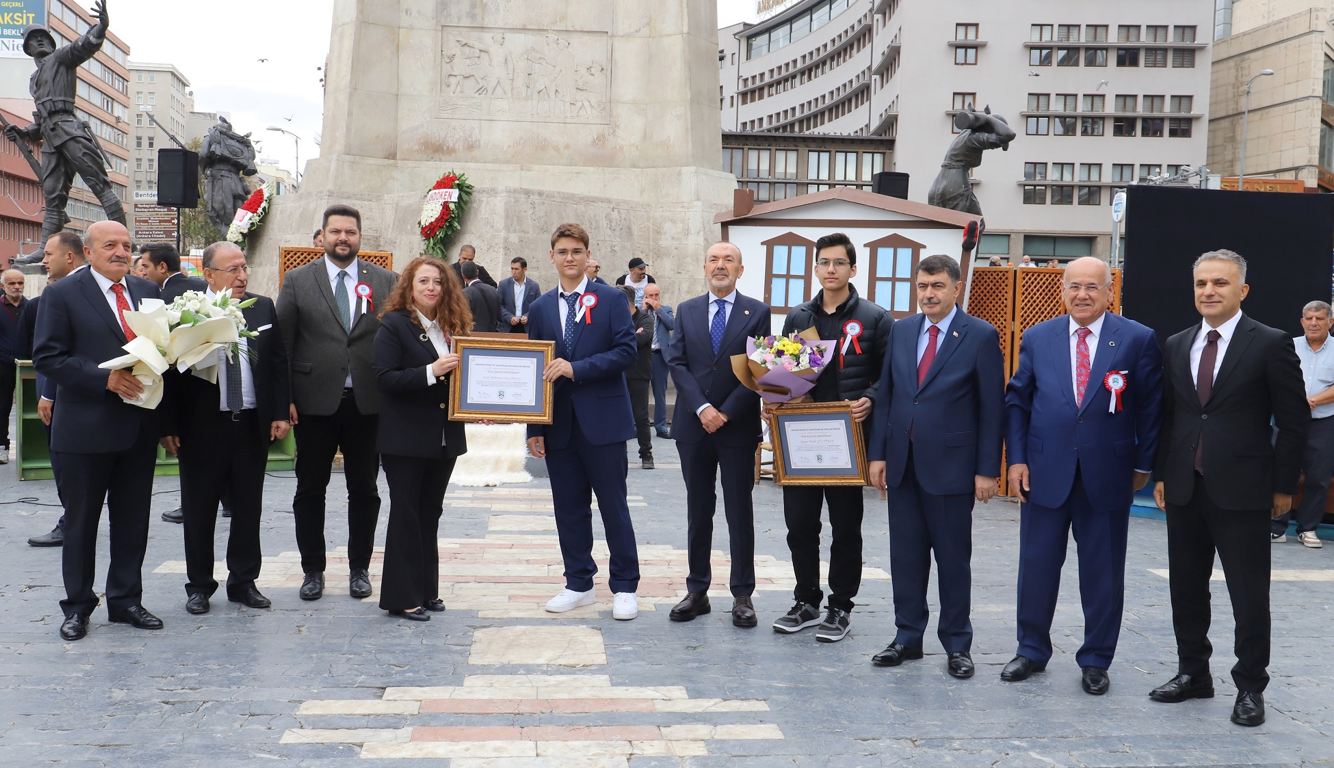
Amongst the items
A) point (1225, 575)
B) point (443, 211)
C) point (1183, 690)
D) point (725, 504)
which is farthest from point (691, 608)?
point (443, 211)

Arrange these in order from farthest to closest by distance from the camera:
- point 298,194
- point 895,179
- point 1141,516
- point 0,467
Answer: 1. point 298,194
2. point 895,179
3. point 0,467
4. point 1141,516

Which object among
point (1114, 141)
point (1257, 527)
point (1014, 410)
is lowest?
point (1257, 527)

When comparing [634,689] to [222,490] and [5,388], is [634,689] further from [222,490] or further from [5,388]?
[5,388]

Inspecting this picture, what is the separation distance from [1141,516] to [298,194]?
1286cm

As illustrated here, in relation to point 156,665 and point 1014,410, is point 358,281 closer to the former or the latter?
point 156,665

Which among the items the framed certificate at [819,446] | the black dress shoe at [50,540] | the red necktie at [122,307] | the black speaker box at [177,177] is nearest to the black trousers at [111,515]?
the red necktie at [122,307]

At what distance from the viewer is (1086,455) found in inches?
216

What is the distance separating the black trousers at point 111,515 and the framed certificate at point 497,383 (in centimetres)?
166

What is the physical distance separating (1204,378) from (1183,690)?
54.5 inches

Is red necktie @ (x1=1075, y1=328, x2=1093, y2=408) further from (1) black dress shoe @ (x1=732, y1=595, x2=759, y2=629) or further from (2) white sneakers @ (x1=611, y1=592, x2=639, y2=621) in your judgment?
(2) white sneakers @ (x1=611, y1=592, x2=639, y2=621)

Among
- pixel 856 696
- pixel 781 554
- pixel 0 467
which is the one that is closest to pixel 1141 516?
pixel 781 554

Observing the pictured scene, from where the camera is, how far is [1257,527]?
5.22 m

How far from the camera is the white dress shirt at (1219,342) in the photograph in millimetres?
5279

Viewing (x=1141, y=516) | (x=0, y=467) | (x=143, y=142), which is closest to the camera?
(x=1141, y=516)
